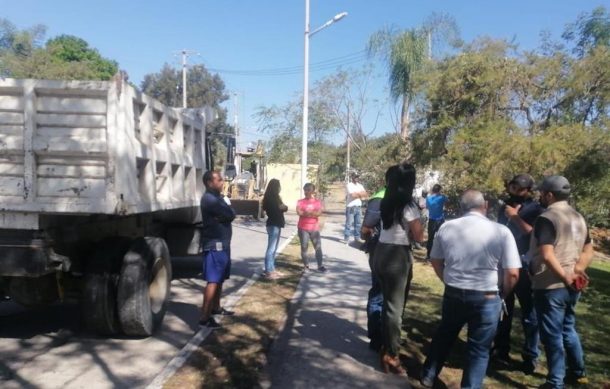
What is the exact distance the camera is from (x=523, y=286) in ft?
15.8

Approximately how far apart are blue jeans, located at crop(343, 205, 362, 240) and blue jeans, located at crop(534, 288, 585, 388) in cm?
868

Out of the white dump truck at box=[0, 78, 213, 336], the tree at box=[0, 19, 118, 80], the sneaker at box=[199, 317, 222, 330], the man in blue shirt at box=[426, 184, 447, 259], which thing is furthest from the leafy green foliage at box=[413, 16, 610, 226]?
the tree at box=[0, 19, 118, 80]

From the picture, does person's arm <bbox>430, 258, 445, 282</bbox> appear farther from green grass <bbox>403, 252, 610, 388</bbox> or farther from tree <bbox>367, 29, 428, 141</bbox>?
tree <bbox>367, 29, 428, 141</bbox>

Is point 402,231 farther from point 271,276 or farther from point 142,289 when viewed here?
point 271,276

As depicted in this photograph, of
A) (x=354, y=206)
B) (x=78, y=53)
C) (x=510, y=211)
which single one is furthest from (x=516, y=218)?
(x=78, y=53)

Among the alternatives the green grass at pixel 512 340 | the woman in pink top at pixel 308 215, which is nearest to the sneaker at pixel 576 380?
the green grass at pixel 512 340

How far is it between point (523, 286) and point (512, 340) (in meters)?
1.13

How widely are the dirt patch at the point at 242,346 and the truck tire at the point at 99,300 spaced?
969mm

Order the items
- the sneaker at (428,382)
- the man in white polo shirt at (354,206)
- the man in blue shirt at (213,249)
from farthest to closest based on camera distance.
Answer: the man in white polo shirt at (354,206) → the man in blue shirt at (213,249) → the sneaker at (428,382)

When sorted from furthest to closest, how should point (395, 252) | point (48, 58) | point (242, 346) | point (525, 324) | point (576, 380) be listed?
point (48, 58)
point (242, 346)
point (525, 324)
point (395, 252)
point (576, 380)

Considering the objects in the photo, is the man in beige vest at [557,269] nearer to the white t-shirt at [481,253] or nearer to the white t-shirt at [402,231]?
the white t-shirt at [481,253]

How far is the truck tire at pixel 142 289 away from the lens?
5094 mm

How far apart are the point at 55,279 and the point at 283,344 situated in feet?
7.58

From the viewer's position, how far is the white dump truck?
14.6 feet
